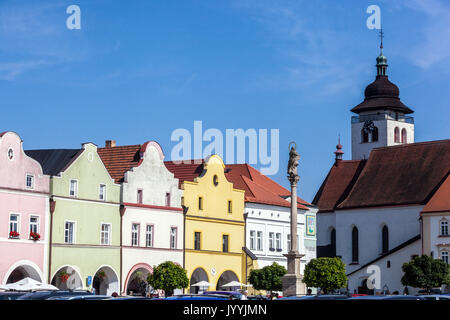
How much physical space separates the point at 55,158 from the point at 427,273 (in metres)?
30.5

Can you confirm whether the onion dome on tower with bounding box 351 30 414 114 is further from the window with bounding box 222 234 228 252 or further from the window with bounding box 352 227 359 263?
the window with bounding box 222 234 228 252

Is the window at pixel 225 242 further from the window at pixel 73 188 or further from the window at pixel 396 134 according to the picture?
the window at pixel 396 134

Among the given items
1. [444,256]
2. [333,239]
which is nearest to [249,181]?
[444,256]

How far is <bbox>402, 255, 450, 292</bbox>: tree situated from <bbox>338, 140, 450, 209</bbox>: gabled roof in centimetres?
1531

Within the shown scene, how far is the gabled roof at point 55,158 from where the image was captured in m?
54.8

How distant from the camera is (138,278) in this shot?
194ft

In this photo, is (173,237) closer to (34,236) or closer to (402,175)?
(34,236)

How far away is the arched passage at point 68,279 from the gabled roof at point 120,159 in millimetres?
7480

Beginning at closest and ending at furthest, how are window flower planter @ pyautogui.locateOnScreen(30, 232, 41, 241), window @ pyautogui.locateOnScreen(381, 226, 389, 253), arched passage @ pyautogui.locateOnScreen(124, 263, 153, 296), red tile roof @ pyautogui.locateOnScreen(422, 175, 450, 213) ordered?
window flower planter @ pyautogui.locateOnScreen(30, 232, 41, 241), arched passage @ pyautogui.locateOnScreen(124, 263, 153, 296), red tile roof @ pyautogui.locateOnScreen(422, 175, 450, 213), window @ pyautogui.locateOnScreen(381, 226, 389, 253)

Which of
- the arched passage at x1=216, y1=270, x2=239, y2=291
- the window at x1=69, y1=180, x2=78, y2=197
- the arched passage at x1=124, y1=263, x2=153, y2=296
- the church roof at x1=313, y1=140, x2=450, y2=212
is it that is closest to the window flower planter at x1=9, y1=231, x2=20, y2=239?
the window at x1=69, y1=180, x2=78, y2=197

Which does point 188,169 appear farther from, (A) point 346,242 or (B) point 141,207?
(A) point 346,242

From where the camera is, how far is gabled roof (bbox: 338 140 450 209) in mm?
87812
